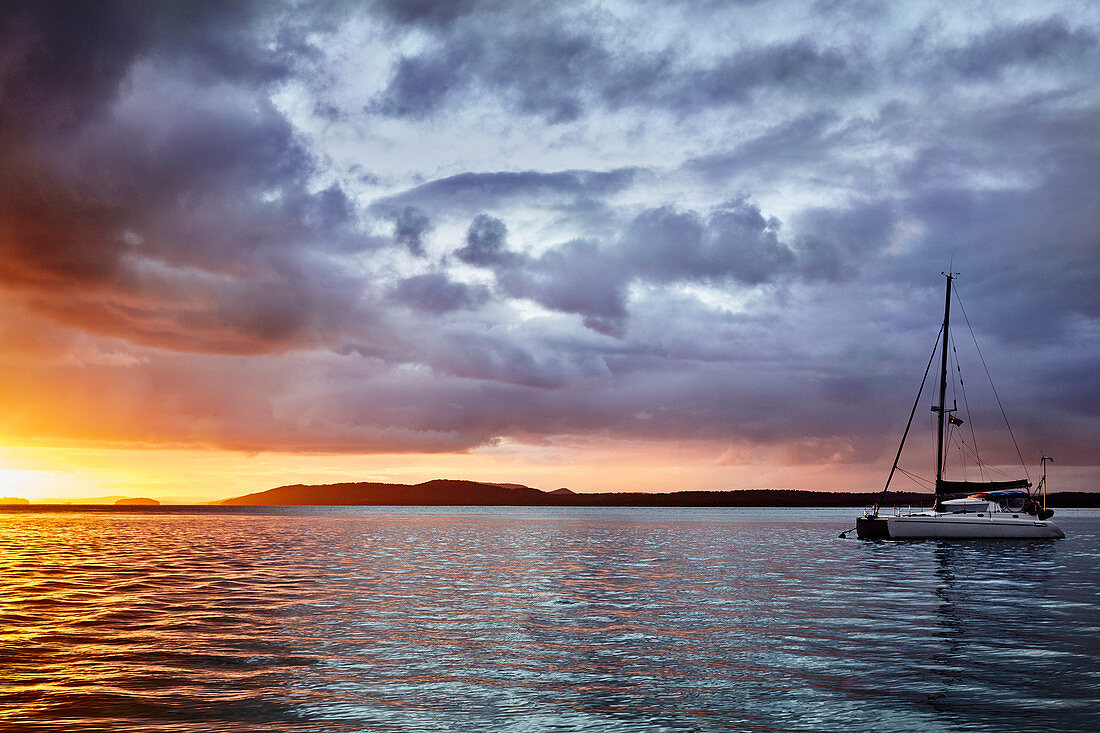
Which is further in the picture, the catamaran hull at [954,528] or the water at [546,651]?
the catamaran hull at [954,528]

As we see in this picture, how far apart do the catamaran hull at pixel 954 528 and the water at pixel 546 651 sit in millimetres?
31677

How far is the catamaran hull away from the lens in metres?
76.1

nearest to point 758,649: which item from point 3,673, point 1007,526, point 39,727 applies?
point 39,727

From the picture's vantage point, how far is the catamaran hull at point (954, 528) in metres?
76.1

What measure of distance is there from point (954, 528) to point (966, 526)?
1.12m

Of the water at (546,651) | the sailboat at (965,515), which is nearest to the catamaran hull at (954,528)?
the sailboat at (965,515)

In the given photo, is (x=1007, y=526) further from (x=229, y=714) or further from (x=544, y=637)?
(x=229, y=714)

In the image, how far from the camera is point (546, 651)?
2239cm

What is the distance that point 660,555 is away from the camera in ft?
213

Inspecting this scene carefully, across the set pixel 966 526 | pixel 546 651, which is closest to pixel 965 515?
pixel 966 526

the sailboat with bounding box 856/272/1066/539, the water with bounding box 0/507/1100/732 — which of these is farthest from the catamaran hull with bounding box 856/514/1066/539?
the water with bounding box 0/507/1100/732

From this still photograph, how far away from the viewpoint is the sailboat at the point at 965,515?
7644 cm

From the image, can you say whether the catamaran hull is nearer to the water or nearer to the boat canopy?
the boat canopy

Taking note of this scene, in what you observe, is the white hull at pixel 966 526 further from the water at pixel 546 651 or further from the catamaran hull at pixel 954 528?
the water at pixel 546 651
